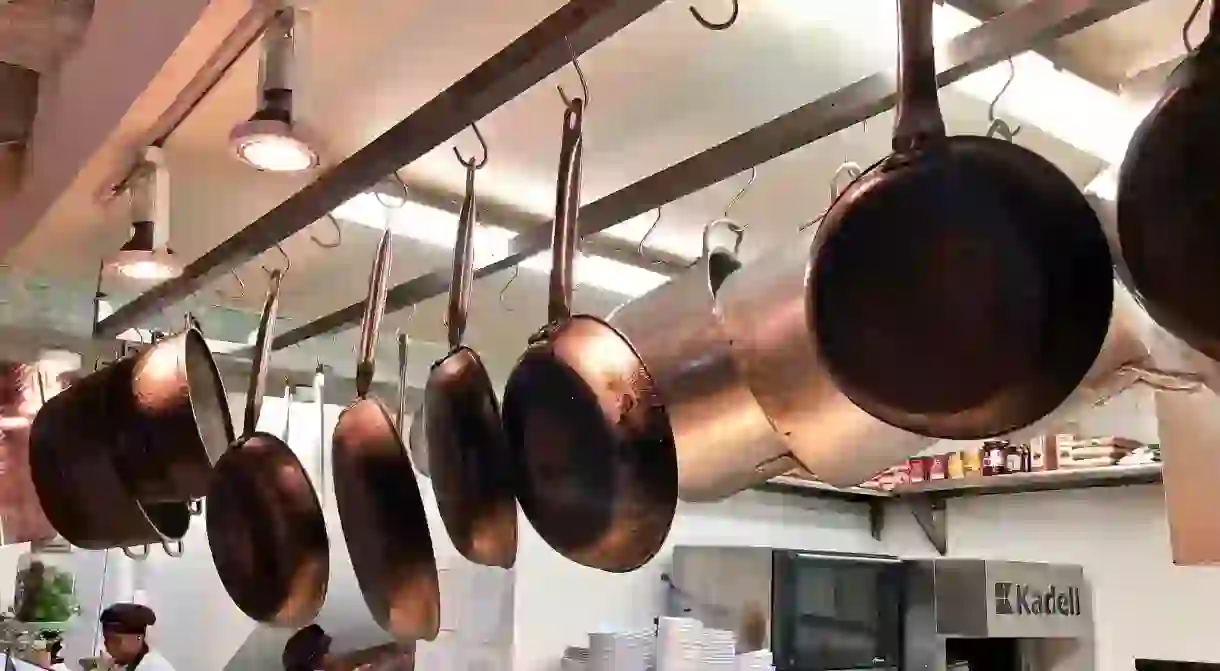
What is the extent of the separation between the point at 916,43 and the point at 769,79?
88cm

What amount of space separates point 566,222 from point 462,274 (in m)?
0.16

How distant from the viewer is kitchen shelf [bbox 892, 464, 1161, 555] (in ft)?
9.28

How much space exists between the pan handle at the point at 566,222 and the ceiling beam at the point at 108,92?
1.04 ft

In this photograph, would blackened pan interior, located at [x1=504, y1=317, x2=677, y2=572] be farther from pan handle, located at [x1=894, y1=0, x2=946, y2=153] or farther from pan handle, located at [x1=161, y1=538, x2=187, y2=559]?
A: pan handle, located at [x1=161, y1=538, x2=187, y2=559]

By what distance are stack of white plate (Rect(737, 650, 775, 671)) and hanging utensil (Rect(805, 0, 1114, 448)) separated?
2.01 metres

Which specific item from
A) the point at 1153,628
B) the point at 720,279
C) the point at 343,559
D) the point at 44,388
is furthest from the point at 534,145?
the point at 1153,628

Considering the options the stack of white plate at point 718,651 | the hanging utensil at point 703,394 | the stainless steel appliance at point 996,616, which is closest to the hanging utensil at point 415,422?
the hanging utensil at point 703,394

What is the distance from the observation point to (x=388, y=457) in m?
1.05

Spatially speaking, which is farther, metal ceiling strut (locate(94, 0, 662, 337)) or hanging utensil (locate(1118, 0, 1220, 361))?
metal ceiling strut (locate(94, 0, 662, 337))

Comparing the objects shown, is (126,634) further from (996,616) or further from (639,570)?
(996,616)

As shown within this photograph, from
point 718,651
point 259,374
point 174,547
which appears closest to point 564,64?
point 259,374

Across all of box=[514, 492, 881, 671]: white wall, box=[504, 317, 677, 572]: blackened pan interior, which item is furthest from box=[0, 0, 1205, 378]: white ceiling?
box=[514, 492, 881, 671]: white wall

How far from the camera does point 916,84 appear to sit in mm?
602

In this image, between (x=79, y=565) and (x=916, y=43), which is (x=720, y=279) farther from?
(x=79, y=565)
